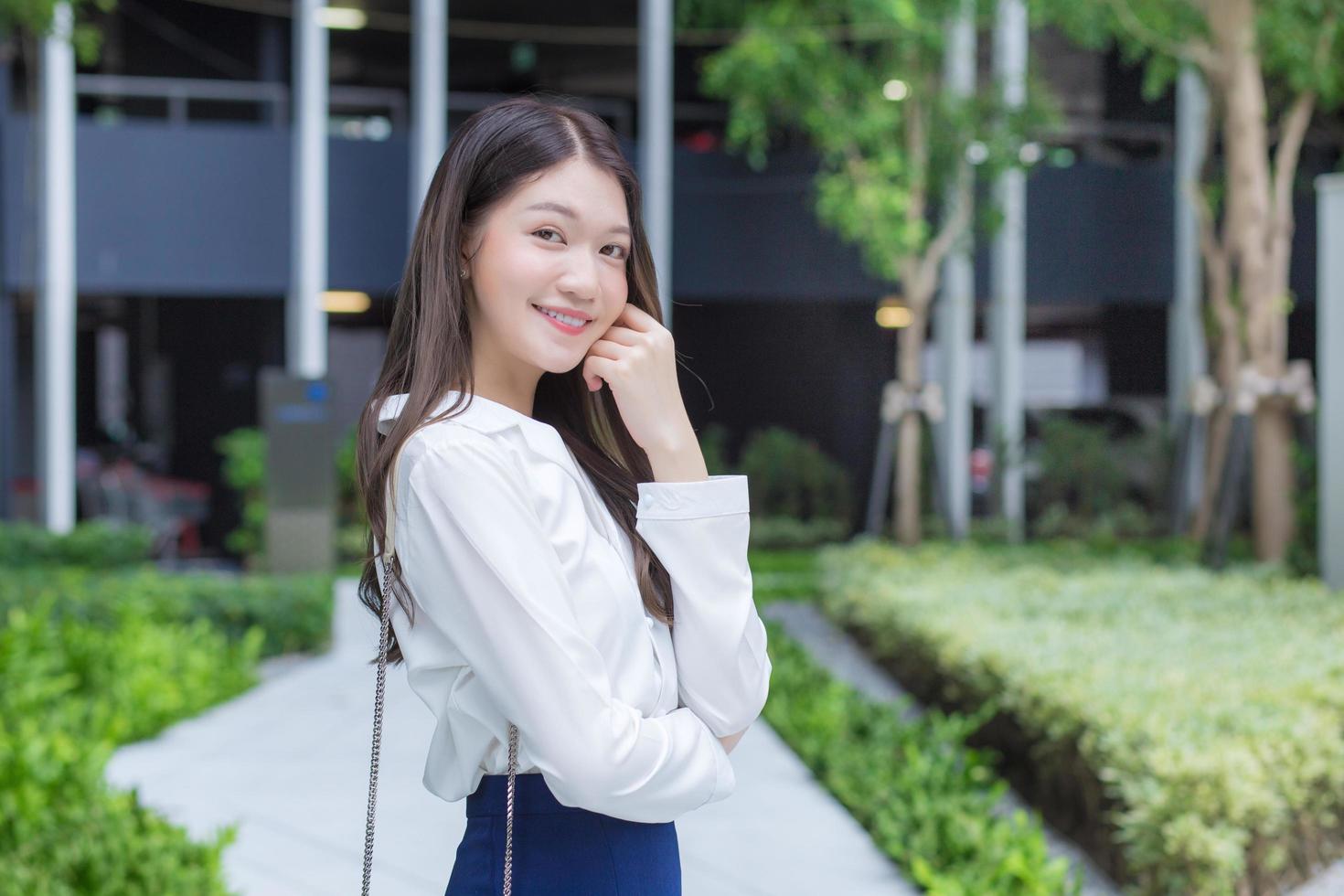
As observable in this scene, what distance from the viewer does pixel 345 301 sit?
11.5 meters

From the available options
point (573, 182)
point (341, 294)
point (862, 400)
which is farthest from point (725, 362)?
point (573, 182)

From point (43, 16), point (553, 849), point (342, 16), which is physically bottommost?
point (553, 849)

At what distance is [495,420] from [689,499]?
0.20 m

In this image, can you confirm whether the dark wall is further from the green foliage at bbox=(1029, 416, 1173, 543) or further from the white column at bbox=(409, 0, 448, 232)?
the green foliage at bbox=(1029, 416, 1173, 543)

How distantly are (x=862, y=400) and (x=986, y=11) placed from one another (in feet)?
12.9

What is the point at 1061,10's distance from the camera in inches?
328

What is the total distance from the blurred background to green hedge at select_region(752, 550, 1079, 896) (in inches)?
1.4

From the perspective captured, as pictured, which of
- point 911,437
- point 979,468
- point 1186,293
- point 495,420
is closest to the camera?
point 495,420

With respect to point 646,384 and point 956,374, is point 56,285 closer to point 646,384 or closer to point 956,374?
point 956,374

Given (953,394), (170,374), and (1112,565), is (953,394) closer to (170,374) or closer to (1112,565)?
(1112,565)

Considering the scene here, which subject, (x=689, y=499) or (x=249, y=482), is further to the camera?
(x=249, y=482)

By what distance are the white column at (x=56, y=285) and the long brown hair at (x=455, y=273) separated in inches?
382

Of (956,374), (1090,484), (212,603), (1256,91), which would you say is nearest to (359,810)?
(212,603)

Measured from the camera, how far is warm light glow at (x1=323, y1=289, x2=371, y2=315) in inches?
450
